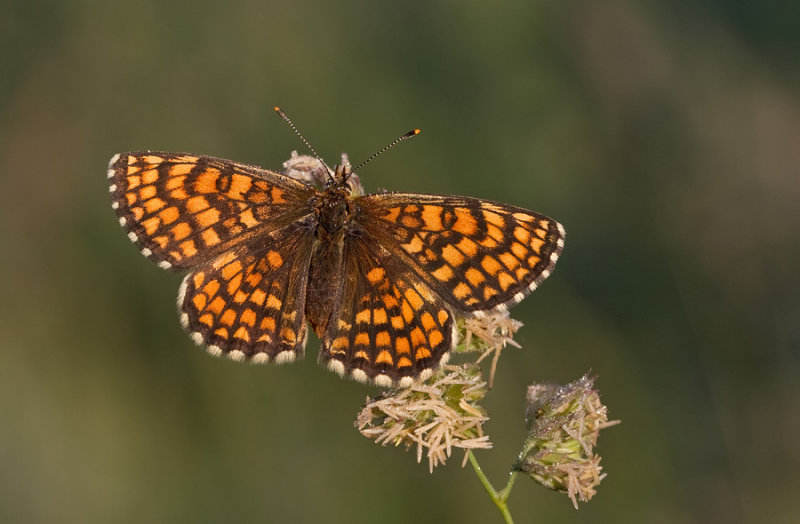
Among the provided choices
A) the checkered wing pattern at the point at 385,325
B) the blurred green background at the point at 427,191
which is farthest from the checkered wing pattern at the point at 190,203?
the blurred green background at the point at 427,191

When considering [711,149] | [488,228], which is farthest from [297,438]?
[711,149]

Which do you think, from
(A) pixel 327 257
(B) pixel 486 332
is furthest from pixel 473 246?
(A) pixel 327 257

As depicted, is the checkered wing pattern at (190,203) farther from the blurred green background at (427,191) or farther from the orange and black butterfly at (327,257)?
the blurred green background at (427,191)

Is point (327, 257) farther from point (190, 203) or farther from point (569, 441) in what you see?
point (569, 441)

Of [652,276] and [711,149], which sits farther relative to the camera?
[711,149]

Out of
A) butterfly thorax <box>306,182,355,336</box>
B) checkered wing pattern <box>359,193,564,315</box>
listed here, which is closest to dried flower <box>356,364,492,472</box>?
checkered wing pattern <box>359,193,564,315</box>

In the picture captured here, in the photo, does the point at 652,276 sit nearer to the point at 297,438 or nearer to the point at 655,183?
the point at 655,183

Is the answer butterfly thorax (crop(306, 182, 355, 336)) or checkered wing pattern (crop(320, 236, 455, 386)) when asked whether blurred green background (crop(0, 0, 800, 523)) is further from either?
checkered wing pattern (crop(320, 236, 455, 386))
